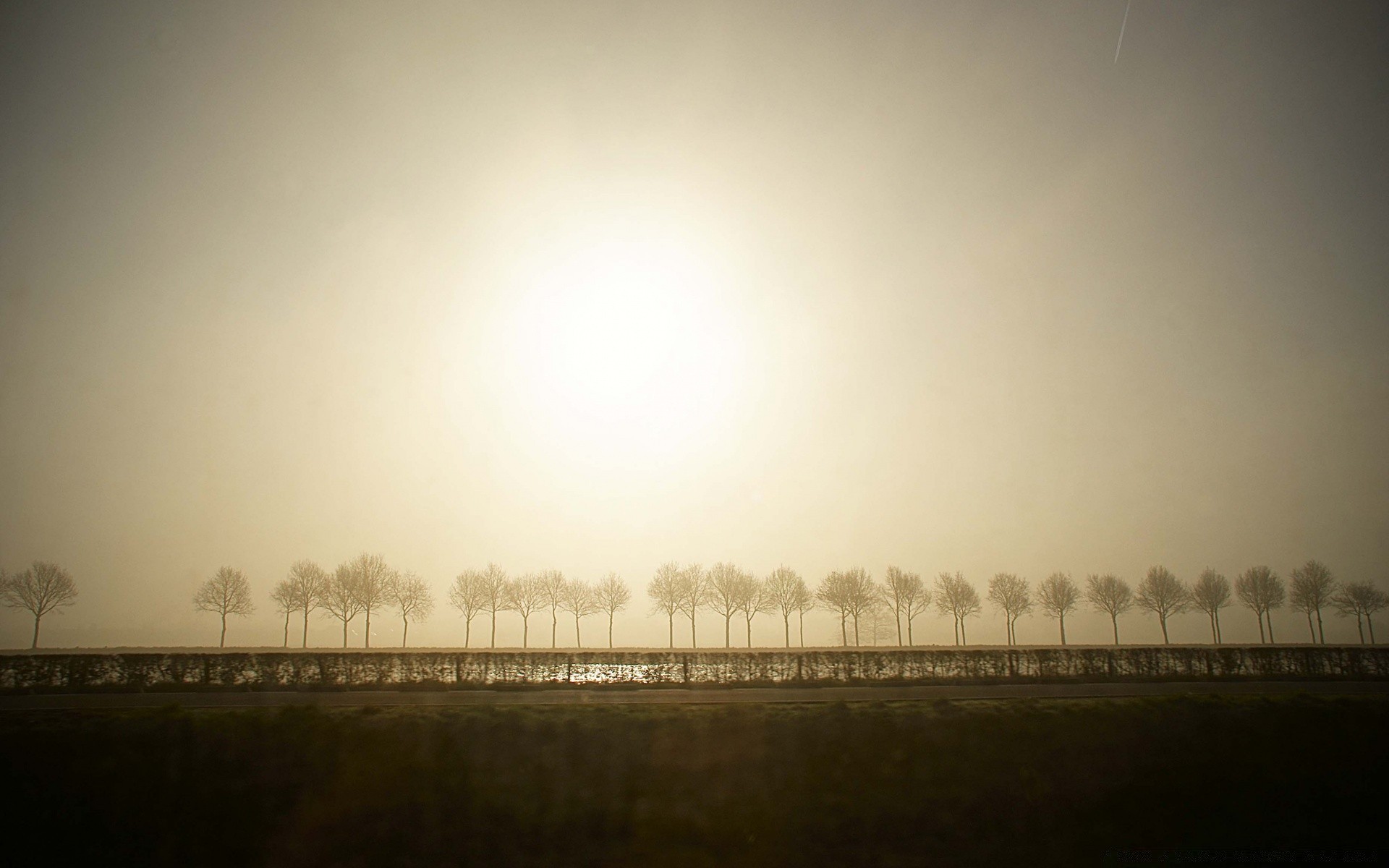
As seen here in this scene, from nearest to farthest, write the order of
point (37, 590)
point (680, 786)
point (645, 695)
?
point (680, 786)
point (645, 695)
point (37, 590)

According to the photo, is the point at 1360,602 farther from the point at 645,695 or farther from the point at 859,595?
the point at 645,695

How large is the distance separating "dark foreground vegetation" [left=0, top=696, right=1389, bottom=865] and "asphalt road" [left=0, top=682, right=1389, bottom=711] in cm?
363

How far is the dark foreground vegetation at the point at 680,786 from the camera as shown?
43.6 ft

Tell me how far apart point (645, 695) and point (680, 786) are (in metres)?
9.61

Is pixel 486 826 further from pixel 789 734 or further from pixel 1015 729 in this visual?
pixel 1015 729

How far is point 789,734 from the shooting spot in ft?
54.2

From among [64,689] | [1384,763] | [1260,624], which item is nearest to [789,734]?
[1384,763]

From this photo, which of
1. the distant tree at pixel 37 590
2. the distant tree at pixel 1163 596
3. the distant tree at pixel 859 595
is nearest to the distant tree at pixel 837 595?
the distant tree at pixel 859 595

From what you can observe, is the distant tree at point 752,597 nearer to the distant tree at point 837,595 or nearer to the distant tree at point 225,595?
the distant tree at point 837,595

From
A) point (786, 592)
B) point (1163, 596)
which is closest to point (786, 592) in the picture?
point (786, 592)

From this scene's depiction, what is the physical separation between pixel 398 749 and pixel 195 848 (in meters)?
3.88

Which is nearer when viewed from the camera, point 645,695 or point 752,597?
point 645,695

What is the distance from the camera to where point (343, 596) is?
63.3m

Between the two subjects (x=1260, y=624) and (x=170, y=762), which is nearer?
(x=170, y=762)
